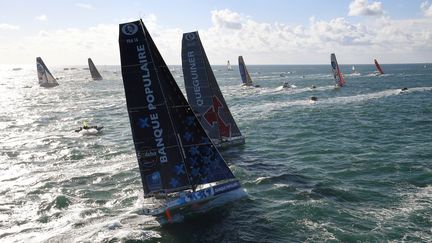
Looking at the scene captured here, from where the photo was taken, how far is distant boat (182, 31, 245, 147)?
103 feet

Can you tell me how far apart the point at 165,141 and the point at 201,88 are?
12452 millimetres

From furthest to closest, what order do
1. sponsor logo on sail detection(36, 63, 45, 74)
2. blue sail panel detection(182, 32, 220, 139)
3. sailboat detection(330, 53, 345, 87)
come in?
sponsor logo on sail detection(36, 63, 45, 74) → sailboat detection(330, 53, 345, 87) → blue sail panel detection(182, 32, 220, 139)

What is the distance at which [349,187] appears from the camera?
2270cm

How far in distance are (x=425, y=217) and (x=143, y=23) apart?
16.1m

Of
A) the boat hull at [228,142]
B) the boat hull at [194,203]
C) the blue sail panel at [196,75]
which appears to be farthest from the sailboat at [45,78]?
the boat hull at [194,203]

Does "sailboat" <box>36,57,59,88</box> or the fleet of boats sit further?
"sailboat" <box>36,57,59,88</box>

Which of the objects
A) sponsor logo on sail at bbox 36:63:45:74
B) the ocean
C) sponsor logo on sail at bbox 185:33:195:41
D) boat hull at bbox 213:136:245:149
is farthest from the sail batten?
sponsor logo on sail at bbox 36:63:45:74

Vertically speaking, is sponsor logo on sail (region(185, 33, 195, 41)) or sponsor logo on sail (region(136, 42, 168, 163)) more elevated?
sponsor logo on sail (region(185, 33, 195, 41))

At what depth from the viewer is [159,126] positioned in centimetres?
1955

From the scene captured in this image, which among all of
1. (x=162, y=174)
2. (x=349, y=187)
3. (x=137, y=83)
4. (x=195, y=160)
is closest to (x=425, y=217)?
(x=349, y=187)

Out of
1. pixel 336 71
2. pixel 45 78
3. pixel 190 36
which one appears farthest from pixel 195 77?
pixel 45 78

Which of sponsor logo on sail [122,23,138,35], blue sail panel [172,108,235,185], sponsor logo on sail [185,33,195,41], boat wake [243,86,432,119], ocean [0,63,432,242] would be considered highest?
sponsor logo on sail [185,33,195,41]

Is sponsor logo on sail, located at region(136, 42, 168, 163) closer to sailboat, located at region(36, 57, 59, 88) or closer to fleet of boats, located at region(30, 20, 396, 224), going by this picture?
fleet of boats, located at region(30, 20, 396, 224)

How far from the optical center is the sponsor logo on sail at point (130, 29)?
1829 cm
